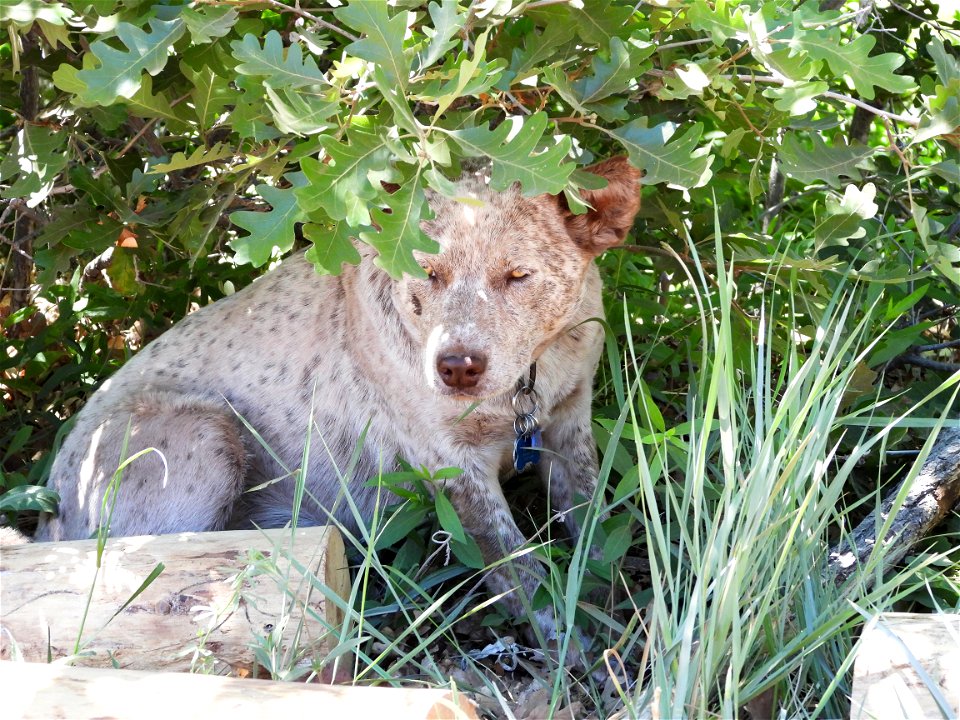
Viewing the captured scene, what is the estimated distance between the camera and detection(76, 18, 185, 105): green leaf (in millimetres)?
2482

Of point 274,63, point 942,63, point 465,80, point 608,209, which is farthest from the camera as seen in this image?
point 608,209

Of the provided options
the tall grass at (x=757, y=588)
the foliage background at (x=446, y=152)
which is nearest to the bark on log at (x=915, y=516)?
the tall grass at (x=757, y=588)

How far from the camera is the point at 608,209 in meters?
3.21

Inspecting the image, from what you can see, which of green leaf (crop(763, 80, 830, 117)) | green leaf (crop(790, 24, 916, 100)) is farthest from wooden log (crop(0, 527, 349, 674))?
green leaf (crop(790, 24, 916, 100))

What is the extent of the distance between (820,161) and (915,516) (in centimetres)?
107

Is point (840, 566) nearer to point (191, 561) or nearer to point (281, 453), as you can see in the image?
point (191, 561)

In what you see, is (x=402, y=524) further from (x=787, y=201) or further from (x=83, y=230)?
(x=787, y=201)

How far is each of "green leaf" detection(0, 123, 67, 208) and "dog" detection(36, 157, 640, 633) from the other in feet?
2.71

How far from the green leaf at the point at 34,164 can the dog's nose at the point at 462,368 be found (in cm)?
142

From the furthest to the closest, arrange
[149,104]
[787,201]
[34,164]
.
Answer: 1. [787,201]
2. [34,164]
3. [149,104]

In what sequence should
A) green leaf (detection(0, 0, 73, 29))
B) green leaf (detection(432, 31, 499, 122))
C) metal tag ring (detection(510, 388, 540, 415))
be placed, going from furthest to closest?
metal tag ring (detection(510, 388, 540, 415)), green leaf (detection(0, 0, 73, 29)), green leaf (detection(432, 31, 499, 122))

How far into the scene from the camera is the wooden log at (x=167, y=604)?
2539mm

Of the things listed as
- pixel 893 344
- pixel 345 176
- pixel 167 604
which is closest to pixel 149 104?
pixel 345 176

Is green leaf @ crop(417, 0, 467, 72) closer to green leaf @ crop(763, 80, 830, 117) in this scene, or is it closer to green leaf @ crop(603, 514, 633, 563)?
green leaf @ crop(763, 80, 830, 117)
